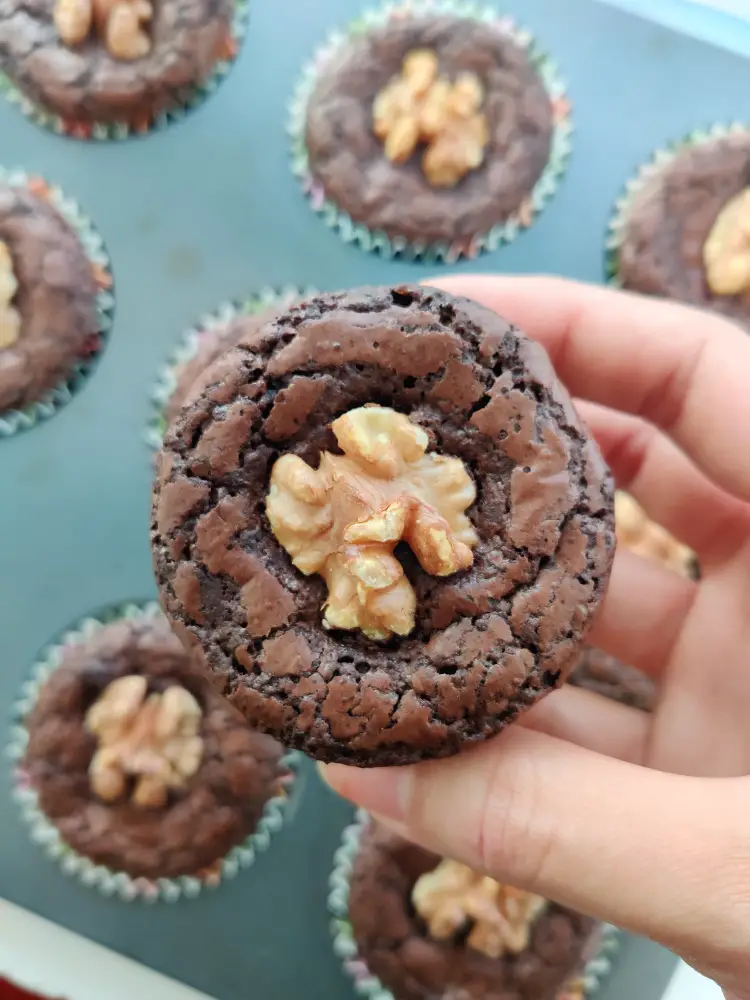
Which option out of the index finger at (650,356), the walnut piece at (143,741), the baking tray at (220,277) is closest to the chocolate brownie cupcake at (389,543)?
the index finger at (650,356)

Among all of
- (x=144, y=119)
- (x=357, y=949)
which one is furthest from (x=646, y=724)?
(x=144, y=119)

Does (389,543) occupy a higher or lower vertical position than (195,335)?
higher

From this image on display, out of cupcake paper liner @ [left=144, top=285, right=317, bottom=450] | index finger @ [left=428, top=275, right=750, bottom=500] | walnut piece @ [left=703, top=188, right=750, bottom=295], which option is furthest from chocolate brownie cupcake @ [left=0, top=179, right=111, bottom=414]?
walnut piece @ [left=703, top=188, right=750, bottom=295]

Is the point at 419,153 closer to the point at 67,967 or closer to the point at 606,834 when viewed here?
the point at 606,834

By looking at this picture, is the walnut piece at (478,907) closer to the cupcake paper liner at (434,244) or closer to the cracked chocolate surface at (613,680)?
the cracked chocolate surface at (613,680)

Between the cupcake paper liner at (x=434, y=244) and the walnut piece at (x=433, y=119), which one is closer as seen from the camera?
the walnut piece at (x=433, y=119)

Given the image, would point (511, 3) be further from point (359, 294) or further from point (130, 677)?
point (130, 677)

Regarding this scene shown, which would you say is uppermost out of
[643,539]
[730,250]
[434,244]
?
[730,250]

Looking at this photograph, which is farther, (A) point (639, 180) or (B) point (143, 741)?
(A) point (639, 180)
